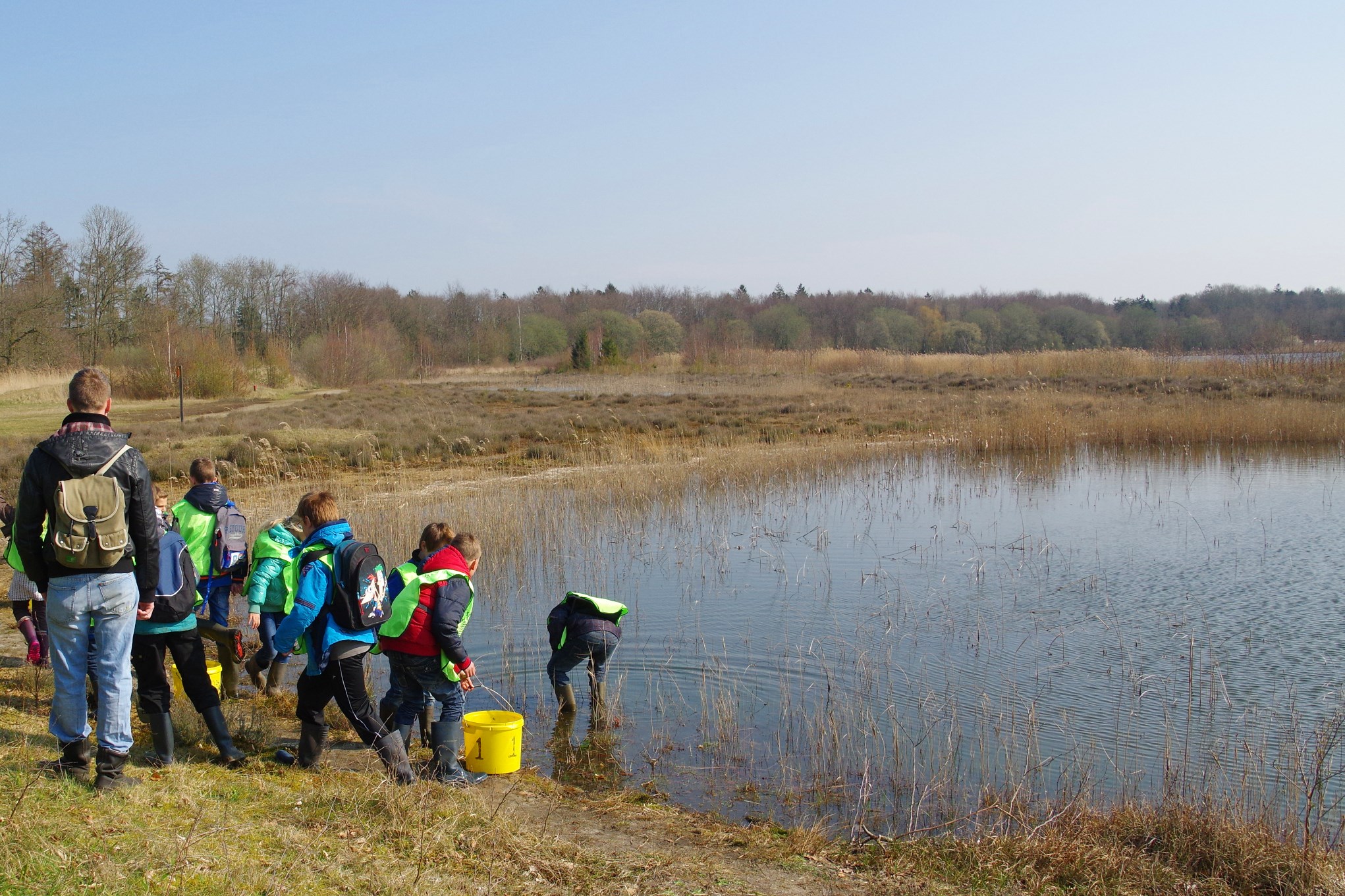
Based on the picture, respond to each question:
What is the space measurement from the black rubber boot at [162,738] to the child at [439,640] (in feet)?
3.57

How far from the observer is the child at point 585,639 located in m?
6.57

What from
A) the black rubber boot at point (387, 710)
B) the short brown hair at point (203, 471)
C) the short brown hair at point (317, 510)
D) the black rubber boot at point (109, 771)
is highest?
the short brown hair at point (203, 471)

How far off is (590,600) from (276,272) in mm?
75945

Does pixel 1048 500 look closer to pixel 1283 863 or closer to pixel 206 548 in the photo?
pixel 1283 863

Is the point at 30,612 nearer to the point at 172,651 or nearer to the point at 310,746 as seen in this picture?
the point at 172,651

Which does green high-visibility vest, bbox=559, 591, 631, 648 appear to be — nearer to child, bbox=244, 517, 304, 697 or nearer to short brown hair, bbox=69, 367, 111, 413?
child, bbox=244, 517, 304, 697

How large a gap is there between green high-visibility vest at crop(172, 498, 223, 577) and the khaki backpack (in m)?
2.03

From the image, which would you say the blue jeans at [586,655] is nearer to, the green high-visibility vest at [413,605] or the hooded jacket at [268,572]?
the green high-visibility vest at [413,605]

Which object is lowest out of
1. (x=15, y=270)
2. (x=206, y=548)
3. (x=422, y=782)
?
(x=422, y=782)

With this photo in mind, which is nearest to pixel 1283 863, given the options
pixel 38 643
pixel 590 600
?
pixel 590 600

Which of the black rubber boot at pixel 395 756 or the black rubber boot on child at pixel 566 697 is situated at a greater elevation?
the black rubber boot at pixel 395 756

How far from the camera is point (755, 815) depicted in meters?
5.57

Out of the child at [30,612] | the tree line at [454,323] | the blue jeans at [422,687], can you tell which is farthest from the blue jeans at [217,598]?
the tree line at [454,323]

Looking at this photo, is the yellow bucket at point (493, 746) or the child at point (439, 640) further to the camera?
the yellow bucket at point (493, 746)
